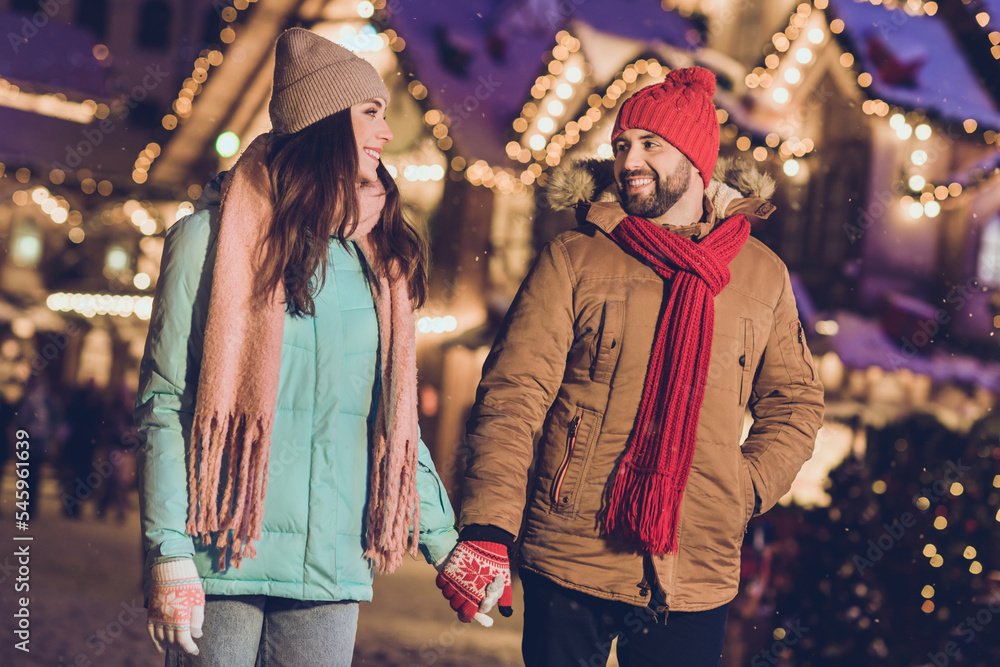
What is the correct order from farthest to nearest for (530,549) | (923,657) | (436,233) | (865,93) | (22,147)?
(22,147), (436,233), (865,93), (923,657), (530,549)

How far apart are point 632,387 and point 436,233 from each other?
10.6 m

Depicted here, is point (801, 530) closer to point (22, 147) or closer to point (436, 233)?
point (436, 233)

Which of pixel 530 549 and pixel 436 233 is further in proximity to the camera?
pixel 436 233

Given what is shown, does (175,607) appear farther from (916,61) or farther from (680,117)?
(916,61)

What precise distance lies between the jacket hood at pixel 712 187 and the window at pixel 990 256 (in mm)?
7509

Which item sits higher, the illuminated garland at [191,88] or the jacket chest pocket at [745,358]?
the illuminated garland at [191,88]

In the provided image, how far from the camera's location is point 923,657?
508 centimetres

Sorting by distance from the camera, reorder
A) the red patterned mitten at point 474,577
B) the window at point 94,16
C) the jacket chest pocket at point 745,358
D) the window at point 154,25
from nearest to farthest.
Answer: the red patterned mitten at point 474,577, the jacket chest pocket at point 745,358, the window at point 94,16, the window at point 154,25

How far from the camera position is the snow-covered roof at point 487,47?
1051 centimetres

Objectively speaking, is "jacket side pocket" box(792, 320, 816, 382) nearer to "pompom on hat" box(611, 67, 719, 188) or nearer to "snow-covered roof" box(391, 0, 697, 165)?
"pompom on hat" box(611, 67, 719, 188)

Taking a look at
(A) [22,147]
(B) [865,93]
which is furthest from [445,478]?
(A) [22,147]

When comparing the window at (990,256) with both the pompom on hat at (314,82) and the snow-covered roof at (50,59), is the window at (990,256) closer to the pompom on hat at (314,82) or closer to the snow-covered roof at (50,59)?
the pompom on hat at (314,82)

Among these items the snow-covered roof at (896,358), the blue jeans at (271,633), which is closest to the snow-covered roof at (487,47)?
the snow-covered roof at (896,358)

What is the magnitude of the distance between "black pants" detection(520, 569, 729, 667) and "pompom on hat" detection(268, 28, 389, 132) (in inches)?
54.1
